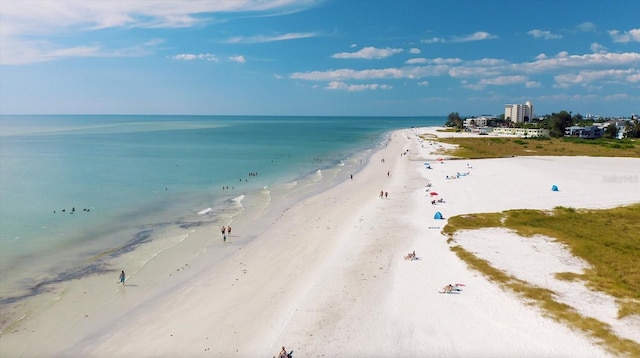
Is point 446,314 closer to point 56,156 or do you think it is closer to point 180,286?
point 180,286

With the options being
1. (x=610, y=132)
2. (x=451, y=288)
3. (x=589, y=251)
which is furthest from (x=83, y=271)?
(x=610, y=132)

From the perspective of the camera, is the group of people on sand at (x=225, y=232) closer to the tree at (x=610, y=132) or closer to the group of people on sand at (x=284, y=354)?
the group of people on sand at (x=284, y=354)

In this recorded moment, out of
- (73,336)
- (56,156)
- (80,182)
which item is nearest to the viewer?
(73,336)

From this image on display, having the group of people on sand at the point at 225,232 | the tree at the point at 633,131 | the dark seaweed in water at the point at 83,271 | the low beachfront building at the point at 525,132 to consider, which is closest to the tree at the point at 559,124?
the low beachfront building at the point at 525,132

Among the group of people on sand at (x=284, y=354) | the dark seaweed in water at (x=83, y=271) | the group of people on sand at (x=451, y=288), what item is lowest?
Result: the dark seaweed in water at (x=83, y=271)

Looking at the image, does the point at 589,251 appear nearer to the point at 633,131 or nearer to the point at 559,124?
the point at 559,124

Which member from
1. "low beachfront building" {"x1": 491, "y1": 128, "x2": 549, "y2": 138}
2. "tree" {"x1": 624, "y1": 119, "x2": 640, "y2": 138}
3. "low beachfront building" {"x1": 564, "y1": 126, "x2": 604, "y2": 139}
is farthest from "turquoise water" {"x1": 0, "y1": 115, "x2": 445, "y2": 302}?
"tree" {"x1": 624, "y1": 119, "x2": 640, "y2": 138}

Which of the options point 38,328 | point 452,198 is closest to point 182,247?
point 38,328
